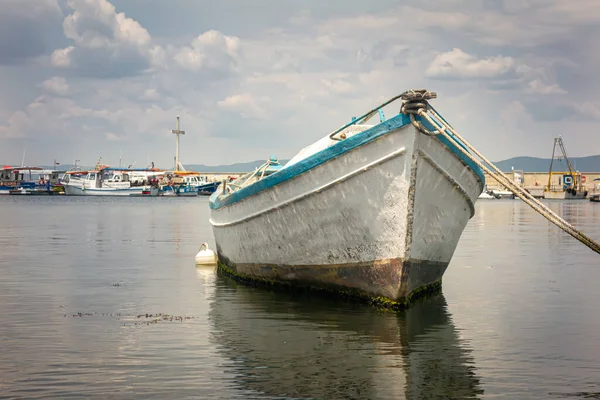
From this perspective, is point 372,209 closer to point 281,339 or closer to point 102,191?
point 281,339

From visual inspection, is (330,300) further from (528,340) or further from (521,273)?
(521,273)

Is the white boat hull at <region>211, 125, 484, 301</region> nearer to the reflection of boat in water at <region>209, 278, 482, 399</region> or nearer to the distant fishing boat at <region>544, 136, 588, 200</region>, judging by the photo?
the reflection of boat in water at <region>209, 278, 482, 399</region>

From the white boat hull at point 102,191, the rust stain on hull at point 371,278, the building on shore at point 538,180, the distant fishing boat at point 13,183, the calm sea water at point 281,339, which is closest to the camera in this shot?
the calm sea water at point 281,339

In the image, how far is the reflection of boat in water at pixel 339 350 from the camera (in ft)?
33.6

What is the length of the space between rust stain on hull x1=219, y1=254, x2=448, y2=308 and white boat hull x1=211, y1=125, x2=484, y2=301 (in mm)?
23

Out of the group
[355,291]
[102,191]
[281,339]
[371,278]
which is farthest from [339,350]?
[102,191]

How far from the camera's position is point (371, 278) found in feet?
50.4

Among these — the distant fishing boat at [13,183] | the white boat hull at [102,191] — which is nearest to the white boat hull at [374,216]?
the white boat hull at [102,191]

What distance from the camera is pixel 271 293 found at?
18219mm

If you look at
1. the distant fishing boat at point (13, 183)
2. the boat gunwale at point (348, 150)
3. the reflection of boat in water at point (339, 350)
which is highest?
the distant fishing boat at point (13, 183)

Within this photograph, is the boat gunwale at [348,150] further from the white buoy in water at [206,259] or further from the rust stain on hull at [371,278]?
the white buoy in water at [206,259]

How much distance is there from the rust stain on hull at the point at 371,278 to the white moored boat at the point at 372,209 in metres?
0.02

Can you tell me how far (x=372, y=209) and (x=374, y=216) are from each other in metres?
0.13

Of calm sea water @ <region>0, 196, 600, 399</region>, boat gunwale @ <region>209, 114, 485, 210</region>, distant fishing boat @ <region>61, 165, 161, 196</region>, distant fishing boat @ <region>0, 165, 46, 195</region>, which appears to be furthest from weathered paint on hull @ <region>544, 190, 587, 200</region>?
boat gunwale @ <region>209, 114, 485, 210</region>
